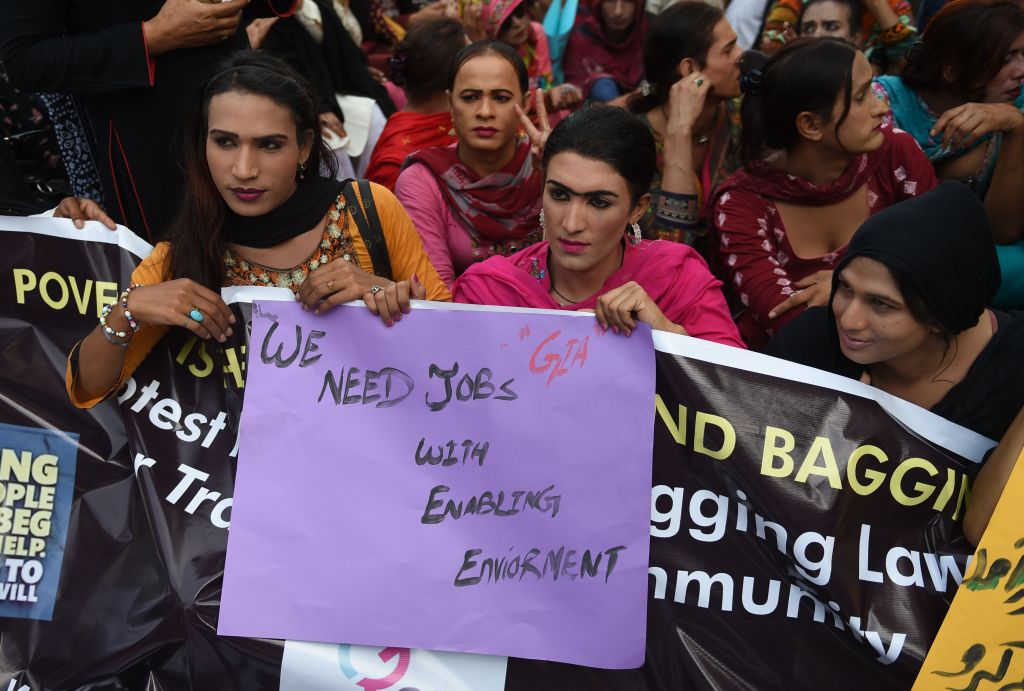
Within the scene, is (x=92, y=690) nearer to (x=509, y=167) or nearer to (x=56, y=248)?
(x=56, y=248)

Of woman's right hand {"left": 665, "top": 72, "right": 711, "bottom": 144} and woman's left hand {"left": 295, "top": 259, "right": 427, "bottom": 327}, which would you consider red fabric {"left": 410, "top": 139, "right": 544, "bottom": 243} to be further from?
woman's left hand {"left": 295, "top": 259, "right": 427, "bottom": 327}

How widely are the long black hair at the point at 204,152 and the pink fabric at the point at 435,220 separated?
0.90m

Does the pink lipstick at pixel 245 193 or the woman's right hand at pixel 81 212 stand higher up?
the pink lipstick at pixel 245 193

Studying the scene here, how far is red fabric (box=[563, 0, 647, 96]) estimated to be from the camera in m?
5.80

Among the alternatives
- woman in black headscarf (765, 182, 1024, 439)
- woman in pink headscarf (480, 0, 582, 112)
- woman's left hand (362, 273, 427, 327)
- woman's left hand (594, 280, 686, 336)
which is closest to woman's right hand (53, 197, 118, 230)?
woman's left hand (362, 273, 427, 327)

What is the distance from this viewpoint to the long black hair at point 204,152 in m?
2.62

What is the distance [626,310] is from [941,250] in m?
0.70

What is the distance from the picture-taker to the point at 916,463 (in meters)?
2.32

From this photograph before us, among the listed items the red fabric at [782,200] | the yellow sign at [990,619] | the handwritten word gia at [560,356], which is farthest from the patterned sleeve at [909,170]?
the handwritten word gia at [560,356]

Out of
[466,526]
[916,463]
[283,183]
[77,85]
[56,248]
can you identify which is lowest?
[466,526]

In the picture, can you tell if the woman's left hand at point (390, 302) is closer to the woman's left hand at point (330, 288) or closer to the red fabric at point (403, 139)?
the woman's left hand at point (330, 288)

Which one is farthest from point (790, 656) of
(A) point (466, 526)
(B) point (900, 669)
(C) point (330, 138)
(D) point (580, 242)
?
(C) point (330, 138)

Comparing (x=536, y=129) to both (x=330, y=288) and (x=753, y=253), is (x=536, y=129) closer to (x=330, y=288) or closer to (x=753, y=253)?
(x=753, y=253)

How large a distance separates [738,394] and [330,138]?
269cm
